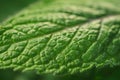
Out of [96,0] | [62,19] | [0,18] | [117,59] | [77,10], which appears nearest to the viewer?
[117,59]

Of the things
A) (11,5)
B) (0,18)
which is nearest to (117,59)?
(0,18)

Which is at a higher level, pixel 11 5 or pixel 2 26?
pixel 11 5

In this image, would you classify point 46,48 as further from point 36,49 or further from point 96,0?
point 96,0

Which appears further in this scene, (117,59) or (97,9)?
(97,9)

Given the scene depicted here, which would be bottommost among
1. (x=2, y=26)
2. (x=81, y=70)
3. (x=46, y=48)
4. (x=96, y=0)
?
(x=81, y=70)

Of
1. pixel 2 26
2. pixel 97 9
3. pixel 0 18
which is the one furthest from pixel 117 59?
pixel 0 18

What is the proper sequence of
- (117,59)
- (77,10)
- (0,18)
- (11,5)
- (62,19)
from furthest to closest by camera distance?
(11,5), (0,18), (77,10), (62,19), (117,59)
